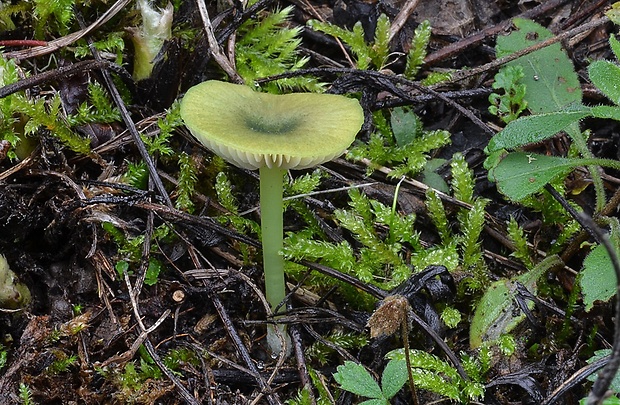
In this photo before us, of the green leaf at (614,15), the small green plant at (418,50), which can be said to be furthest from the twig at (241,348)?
the green leaf at (614,15)

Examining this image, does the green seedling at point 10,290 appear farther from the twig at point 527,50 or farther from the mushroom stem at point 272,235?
the twig at point 527,50

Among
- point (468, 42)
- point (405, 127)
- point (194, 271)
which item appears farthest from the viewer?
point (468, 42)

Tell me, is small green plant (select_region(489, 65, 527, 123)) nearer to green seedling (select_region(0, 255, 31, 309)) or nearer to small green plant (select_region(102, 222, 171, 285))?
small green plant (select_region(102, 222, 171, 285))

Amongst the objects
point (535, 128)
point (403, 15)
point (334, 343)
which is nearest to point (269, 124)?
point (334, 343)

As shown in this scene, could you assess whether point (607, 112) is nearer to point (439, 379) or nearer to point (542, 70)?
point (542, 70)

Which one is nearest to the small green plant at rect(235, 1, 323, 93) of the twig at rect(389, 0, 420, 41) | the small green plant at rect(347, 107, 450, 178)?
the small green plant at rect(347, 107, 450, 178)

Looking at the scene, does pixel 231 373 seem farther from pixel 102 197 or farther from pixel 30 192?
pixel 30 192
